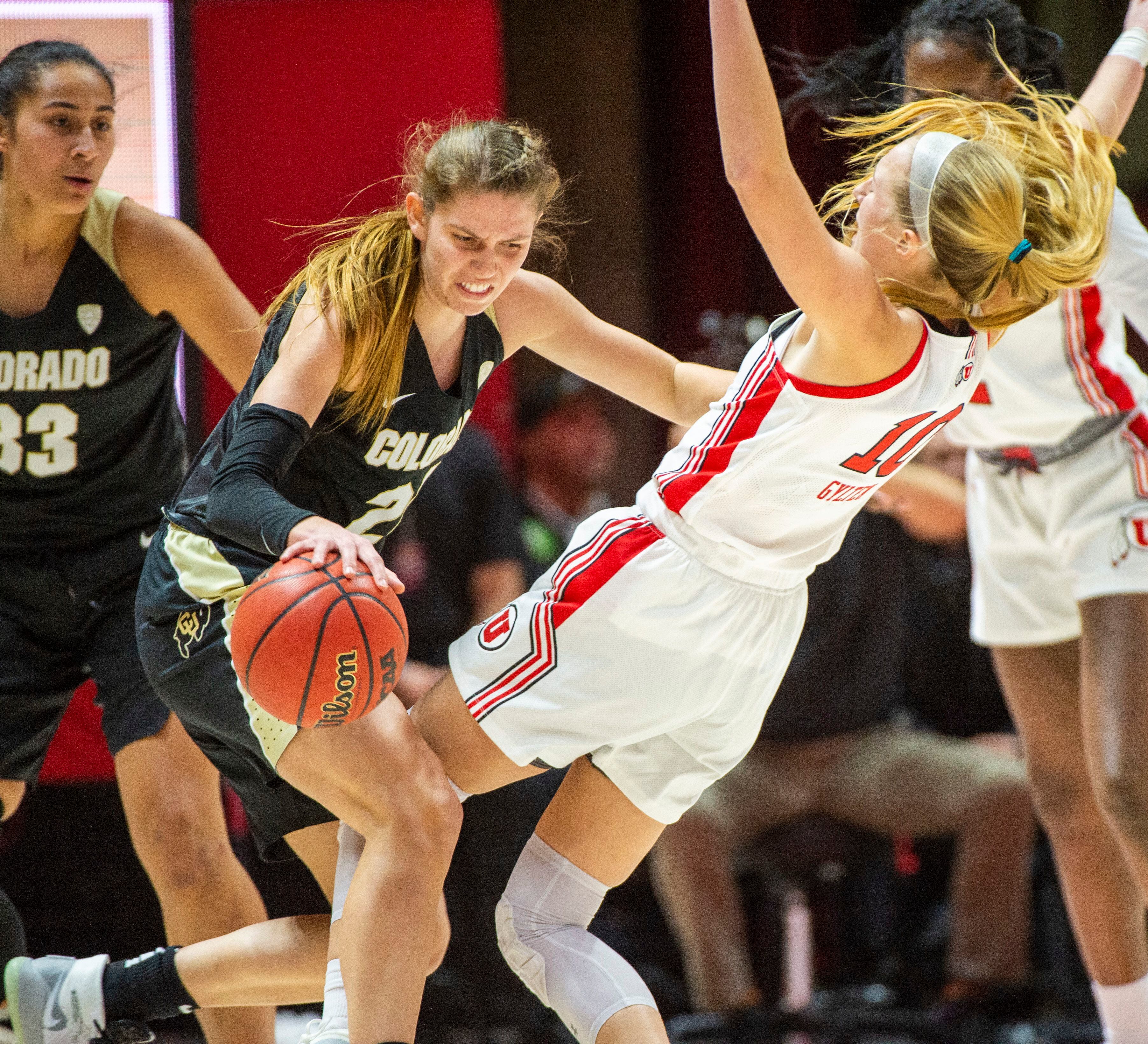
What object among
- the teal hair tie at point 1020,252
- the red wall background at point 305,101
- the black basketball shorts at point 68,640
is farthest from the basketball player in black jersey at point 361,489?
the red wall background at point 305,101

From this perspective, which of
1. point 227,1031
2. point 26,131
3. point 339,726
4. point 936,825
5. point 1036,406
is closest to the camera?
point 339,726

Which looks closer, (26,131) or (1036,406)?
(26,131)

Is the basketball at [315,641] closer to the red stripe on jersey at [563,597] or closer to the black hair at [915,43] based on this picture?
the red stripe on jersey at [563,597]

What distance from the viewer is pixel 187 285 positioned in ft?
9.78

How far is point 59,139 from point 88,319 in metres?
0.37

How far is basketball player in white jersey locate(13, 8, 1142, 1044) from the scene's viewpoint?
7.48 feet

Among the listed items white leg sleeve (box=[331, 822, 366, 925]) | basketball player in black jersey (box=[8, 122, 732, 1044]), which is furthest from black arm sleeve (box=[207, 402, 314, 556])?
white leg sleeve (box=[331, 822, 366, 925])

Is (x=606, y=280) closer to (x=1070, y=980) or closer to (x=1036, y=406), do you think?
(x=1036, y=406)

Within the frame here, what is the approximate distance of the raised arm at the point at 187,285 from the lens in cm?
298

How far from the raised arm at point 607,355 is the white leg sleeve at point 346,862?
988mm

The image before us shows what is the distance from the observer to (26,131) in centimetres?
289

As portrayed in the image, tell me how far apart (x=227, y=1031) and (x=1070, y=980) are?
285cm

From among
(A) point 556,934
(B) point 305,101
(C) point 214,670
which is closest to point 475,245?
(C) point 214,670

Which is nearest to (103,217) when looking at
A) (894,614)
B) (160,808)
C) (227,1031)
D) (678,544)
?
(160,808)
